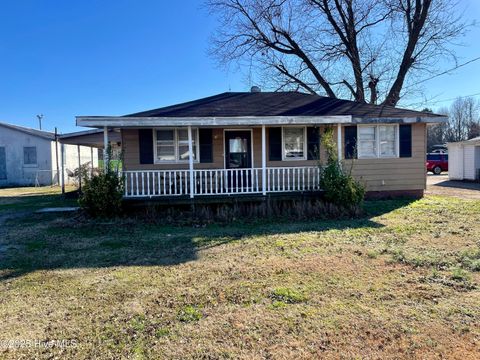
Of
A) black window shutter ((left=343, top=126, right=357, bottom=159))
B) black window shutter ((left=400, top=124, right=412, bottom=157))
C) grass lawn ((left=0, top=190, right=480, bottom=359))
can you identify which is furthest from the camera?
black window shutter ((left=400, top=124, right=412, bottom=157))

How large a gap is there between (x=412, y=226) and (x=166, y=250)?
5424mm

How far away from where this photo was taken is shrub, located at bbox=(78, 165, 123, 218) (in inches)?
Answer: 337

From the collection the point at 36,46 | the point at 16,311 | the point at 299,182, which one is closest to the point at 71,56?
the point at 36,46

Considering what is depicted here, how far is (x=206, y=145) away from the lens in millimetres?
10914

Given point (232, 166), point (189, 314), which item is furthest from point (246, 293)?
point (232, 166)

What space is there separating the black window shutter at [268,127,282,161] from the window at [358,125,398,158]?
2823mm

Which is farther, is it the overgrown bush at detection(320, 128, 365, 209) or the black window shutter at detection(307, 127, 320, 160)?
the black window shutter at detection(307, 127, 320, 160)

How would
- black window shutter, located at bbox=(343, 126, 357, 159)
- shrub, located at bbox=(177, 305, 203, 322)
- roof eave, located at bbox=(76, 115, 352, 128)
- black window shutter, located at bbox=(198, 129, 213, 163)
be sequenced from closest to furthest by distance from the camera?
shrub, located at bbox=(177, 305, 203, 322) → roof eave, located at bbox=(76, 115, 352, 128) → black window shutter, located at bbox=(198, 129, 213, 163) → black window shutter, located at bbox=(343, 126, 357, 159)

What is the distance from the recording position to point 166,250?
5922 millimetres

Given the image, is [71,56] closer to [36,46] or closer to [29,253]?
[36,46]

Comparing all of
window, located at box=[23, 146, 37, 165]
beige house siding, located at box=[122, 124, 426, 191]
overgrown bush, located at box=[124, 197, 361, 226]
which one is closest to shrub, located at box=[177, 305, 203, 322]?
overgrown bush, located at box=[124, 197, 361, 226]

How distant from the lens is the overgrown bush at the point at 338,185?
8903mm

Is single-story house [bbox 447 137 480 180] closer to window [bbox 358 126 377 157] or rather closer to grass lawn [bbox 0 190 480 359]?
window [bbox 358 126 377 157]

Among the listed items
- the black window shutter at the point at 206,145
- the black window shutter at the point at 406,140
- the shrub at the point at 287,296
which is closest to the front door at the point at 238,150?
the black window shutter at the point at 206,145
